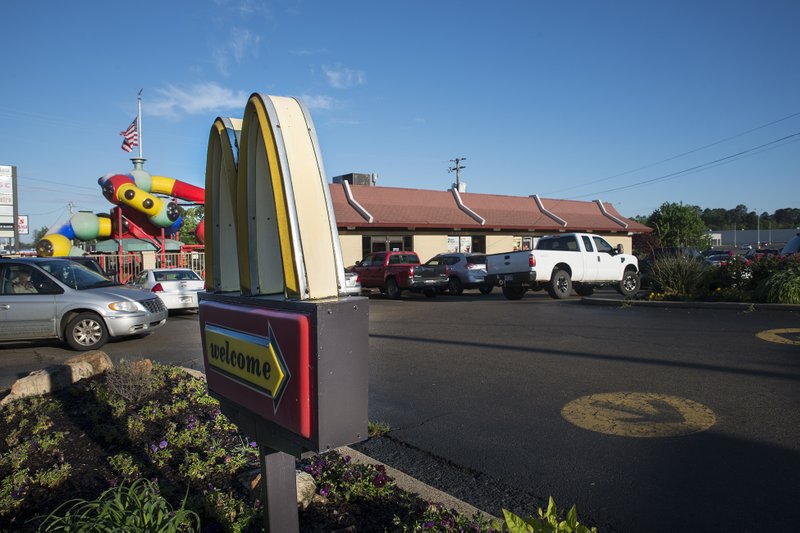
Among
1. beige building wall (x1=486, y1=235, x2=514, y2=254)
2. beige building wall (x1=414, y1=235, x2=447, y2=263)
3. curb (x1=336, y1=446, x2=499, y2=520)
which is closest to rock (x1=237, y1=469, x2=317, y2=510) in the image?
curb (x1=336, y1=446, x2=499, y2=520)

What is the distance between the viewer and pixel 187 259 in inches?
1005

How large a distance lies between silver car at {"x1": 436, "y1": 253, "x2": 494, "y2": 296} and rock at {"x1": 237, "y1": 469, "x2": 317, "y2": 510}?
62.0 ft

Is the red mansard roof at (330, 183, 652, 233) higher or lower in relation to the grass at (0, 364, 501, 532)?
higher

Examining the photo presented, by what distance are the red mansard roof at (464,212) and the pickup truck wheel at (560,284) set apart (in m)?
12.0

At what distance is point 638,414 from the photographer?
5.53m

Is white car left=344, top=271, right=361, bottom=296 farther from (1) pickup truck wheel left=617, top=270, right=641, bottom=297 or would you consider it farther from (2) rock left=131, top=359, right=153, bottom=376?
(1) pickup truck wheel left=617, top=270, right=641, bottom=297

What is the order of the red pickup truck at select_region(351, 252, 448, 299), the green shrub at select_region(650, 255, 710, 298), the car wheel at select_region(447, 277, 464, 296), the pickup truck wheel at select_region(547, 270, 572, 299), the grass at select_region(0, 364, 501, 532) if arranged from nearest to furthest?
the grass at select_region(0, 364, 501, 532)
the green shrub at select_region(650, 255, 710, 298)
the pickup truck wheel at select_region(547, 270, 572, 299)
the red pickup truck at select_region(351, 252, 448, 299)
the car wheel at select_region(447, 277, 464, 296)

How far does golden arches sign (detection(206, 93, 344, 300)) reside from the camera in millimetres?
2238

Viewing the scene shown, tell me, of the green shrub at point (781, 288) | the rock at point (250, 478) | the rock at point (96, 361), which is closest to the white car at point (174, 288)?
the rock at point (96, 361)

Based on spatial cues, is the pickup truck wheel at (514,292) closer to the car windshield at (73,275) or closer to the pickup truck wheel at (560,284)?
the pickup truck wheel at (560,284)

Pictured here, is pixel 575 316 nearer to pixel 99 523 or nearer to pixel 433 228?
pixel 99 523

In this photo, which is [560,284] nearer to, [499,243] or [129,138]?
[499,243]

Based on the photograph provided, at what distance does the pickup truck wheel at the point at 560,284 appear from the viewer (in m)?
17.7

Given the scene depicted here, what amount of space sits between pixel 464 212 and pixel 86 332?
24.8m
